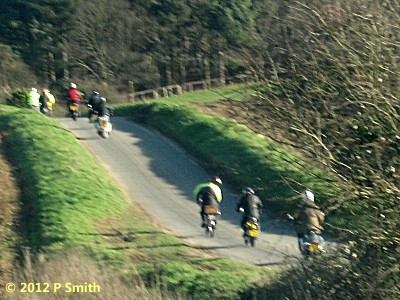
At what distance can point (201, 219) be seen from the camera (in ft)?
80.1

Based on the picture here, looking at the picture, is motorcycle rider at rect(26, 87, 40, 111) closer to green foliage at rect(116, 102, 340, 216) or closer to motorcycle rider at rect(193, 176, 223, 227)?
green foliage at rect(116, 102, 340, 216)

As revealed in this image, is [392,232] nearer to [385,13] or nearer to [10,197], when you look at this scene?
[385,13]

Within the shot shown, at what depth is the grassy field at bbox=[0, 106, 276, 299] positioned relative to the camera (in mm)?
18266

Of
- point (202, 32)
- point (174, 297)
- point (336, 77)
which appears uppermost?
point (202, 32)

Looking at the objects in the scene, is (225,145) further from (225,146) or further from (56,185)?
(56,185)

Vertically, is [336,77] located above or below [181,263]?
above

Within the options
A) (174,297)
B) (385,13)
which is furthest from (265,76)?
(174,297)

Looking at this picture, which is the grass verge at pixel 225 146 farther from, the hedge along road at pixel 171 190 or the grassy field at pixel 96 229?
the grassy field at pixel 96 229

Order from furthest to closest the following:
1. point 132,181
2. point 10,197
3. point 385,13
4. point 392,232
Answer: point 132,181, point 10,197, point 385,13, point 392,232

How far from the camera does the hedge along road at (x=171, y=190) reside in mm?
22219

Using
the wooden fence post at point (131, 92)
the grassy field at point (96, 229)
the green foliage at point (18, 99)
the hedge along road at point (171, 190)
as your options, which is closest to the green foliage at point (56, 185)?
the grassy field at point (96, 229)

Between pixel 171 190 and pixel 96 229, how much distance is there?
5366mm

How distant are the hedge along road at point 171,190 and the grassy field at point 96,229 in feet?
2.24

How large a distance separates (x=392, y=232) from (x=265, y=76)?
4.04m
